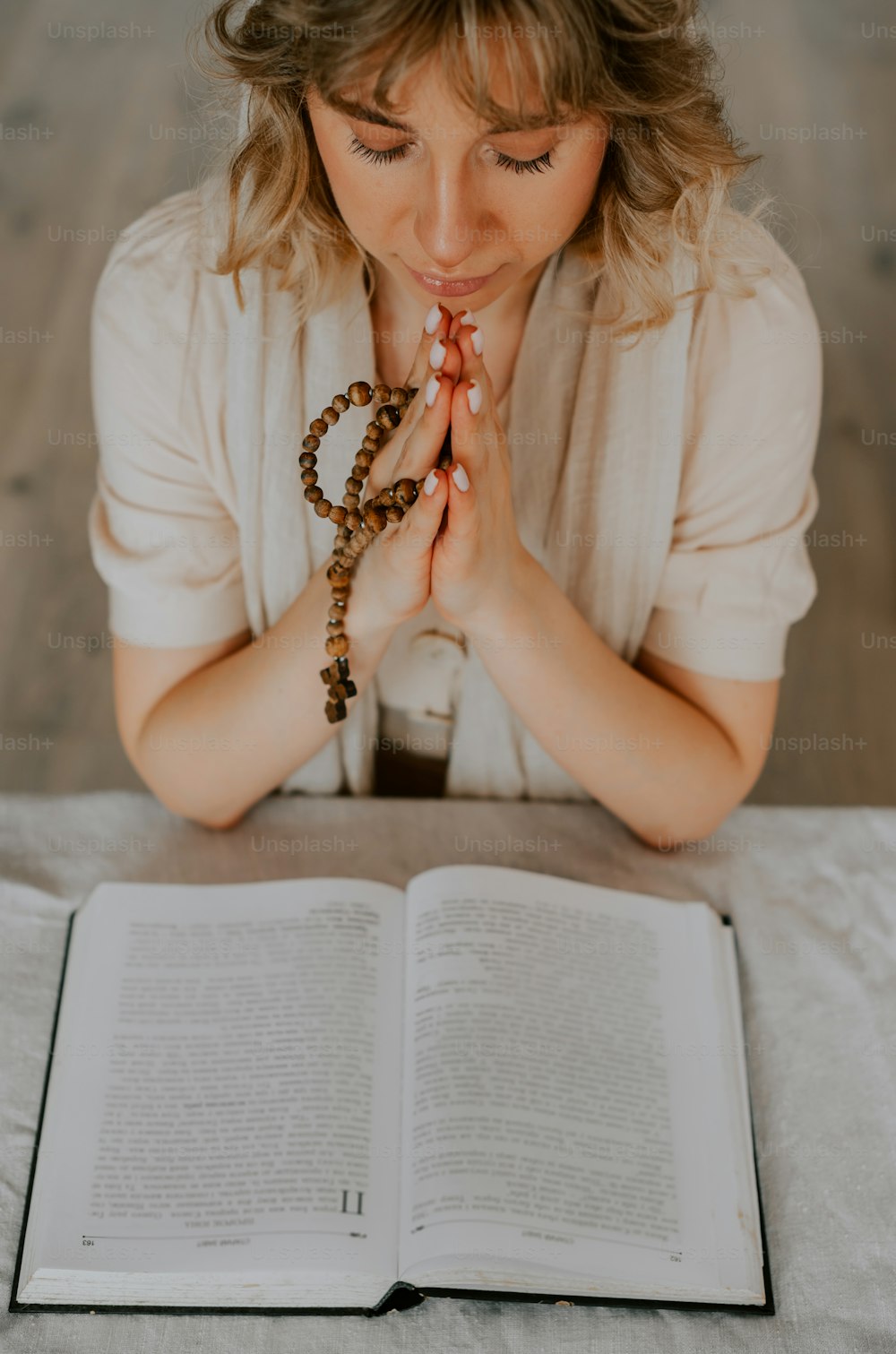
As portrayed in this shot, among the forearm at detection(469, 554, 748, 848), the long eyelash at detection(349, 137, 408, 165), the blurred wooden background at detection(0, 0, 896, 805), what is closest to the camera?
the long eyelash at detection(349, 137, 408, 165)

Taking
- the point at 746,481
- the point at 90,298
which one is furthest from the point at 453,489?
the point at 90,298

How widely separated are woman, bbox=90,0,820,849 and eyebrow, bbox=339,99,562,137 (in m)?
0.05

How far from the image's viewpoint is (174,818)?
1083mm

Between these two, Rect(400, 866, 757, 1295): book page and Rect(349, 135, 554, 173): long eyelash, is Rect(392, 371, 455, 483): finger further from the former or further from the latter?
Rect(400, 866, 757, 1295): book page

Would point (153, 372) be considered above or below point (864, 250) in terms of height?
above

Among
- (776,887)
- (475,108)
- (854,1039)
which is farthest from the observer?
(776,887)

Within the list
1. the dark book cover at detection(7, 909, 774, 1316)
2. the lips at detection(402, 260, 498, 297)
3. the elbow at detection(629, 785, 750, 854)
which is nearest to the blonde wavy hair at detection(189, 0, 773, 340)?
the lips at detection(402, 260, 498, 297)

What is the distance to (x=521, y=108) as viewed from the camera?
2.54ft

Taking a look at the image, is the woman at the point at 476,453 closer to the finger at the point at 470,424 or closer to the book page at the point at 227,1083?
the finger at the point at 470,424

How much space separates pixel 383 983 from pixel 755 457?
1.86 feet

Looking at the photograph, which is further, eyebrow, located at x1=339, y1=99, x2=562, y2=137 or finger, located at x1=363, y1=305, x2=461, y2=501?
finger, located at x1=363, y1=305, x2=461, y2=501

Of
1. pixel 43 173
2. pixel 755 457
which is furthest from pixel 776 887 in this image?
pixel 43 173

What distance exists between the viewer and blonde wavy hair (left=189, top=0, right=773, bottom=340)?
74 cm

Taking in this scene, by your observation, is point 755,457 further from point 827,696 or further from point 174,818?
point 827,696
